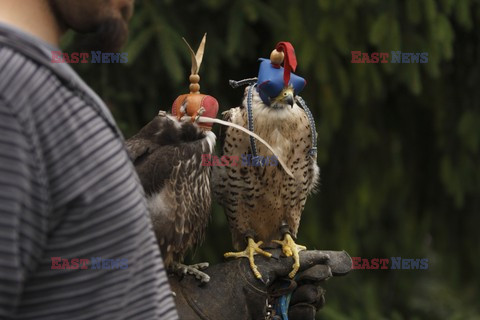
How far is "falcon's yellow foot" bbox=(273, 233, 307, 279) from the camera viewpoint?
231 centimetres

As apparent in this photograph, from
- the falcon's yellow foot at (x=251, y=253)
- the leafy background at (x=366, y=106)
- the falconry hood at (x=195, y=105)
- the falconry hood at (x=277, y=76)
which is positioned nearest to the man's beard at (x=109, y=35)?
the falconry hood at (x=195, y=105)

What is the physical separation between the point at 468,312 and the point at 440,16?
6.67ft

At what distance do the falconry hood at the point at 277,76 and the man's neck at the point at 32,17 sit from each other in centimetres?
112

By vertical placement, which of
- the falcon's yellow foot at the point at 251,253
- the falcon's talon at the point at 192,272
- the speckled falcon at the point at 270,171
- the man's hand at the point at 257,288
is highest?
the speckled falcon at the point at 270,171

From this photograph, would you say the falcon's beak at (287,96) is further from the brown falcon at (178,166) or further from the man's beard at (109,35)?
the man's beard at (109,35)

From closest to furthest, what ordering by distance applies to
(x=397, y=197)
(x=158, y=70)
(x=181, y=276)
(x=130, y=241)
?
(x=130, y=241) < (x=181, y=276) < (x=158, y=70) < (x=397, y=197)

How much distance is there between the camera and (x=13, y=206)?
95cm

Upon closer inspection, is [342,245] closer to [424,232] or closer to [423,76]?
[424,232]

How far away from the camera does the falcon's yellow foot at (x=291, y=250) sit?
2.31 metres

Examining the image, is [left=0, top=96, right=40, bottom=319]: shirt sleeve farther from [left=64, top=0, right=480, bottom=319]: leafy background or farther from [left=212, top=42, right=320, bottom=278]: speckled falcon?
[left=64, top=0, right=480, bottom=319]: leafy background

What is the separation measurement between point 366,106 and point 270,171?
75.1 inches

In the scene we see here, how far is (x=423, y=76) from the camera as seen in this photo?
4203 millimetres

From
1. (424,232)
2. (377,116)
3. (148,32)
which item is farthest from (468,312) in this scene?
(148,32)

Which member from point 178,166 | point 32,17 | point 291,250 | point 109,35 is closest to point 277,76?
point 178,166
